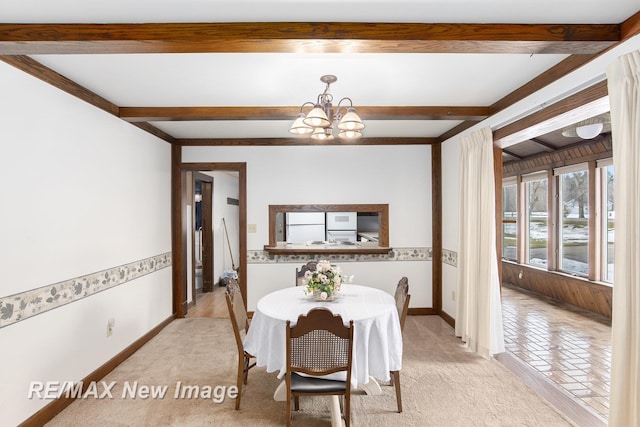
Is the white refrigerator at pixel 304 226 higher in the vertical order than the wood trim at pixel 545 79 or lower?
lower

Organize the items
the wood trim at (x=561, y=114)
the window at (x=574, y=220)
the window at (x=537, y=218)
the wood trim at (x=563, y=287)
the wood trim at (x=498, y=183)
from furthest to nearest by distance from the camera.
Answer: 1. the window at (x=537, y=218)
2. the window at (x=574, y=220)
3. the wood trim at (x=563, y=287)
4. the wood trim at (x=498, y=183)
5. the wood trim at (x=561, y=114)

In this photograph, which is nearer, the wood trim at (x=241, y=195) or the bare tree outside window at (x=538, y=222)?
the wood trim at (x=241, y=195)

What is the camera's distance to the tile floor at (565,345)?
9.18 feet

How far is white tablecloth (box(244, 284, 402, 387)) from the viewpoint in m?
2.37

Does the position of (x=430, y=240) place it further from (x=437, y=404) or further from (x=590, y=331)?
(x=437, y=404)

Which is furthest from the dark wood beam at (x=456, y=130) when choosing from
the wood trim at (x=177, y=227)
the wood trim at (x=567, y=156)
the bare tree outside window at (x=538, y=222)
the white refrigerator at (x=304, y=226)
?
the wood trim at (x=177, y=227)

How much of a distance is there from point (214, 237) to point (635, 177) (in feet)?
19.4

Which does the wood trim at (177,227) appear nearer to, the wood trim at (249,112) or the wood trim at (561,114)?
the wood trim at (249,112)

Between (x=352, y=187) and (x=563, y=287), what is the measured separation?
370 centimetres

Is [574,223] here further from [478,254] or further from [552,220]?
[478,254]

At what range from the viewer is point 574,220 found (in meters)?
5.53

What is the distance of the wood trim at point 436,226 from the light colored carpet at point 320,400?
4.02 feet

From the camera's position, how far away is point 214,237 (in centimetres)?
646

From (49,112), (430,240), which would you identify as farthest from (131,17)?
(430,240)
